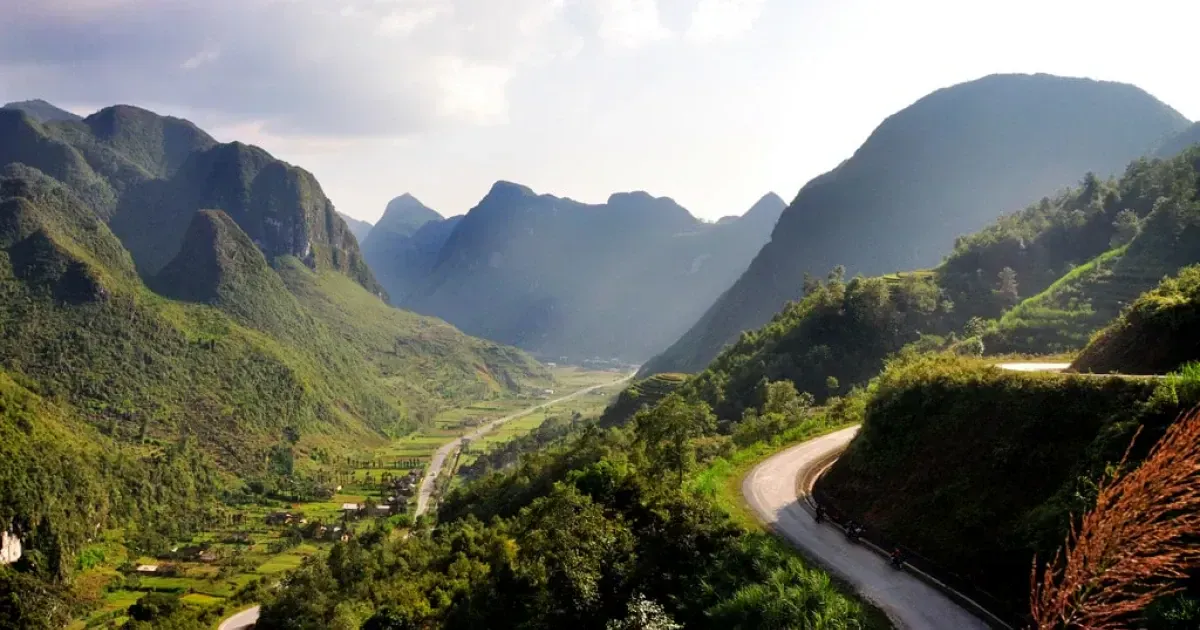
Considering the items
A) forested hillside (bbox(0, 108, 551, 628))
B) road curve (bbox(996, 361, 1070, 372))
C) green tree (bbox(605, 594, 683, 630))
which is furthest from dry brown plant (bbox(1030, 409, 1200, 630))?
forested hillside (bbox(0, 108, 551, 628))

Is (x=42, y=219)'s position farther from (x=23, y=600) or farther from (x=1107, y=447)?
(x=1107, y=447)

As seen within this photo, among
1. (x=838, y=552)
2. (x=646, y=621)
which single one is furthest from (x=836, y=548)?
(x=646, y=621)

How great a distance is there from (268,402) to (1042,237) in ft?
552

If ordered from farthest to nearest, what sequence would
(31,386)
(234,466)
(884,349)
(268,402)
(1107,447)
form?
(268,402) → (234,466) → (31,386) → (884,349) → (1107,447)

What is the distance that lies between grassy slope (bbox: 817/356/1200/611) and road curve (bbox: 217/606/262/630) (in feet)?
219

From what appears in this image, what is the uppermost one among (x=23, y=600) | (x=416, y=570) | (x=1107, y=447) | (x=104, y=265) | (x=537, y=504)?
(x=104, y=265)

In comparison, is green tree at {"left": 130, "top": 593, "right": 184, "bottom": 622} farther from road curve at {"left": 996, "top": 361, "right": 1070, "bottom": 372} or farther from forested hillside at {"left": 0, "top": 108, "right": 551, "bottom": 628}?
road curve at {"left": 996, "top": 361, "right": 1070, "bottom": 372}

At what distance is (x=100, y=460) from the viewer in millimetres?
106812

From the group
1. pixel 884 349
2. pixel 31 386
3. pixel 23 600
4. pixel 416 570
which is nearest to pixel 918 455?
pixel 416 570

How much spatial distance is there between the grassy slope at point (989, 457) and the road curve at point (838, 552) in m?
1.12

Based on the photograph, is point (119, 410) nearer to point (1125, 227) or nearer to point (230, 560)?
point (230, 560)

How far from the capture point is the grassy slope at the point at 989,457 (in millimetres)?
17578

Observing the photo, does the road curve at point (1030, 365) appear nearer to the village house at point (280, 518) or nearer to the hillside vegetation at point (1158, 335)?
the hillside vegetation at point (1158, 335)

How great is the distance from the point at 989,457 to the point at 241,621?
77190mm
